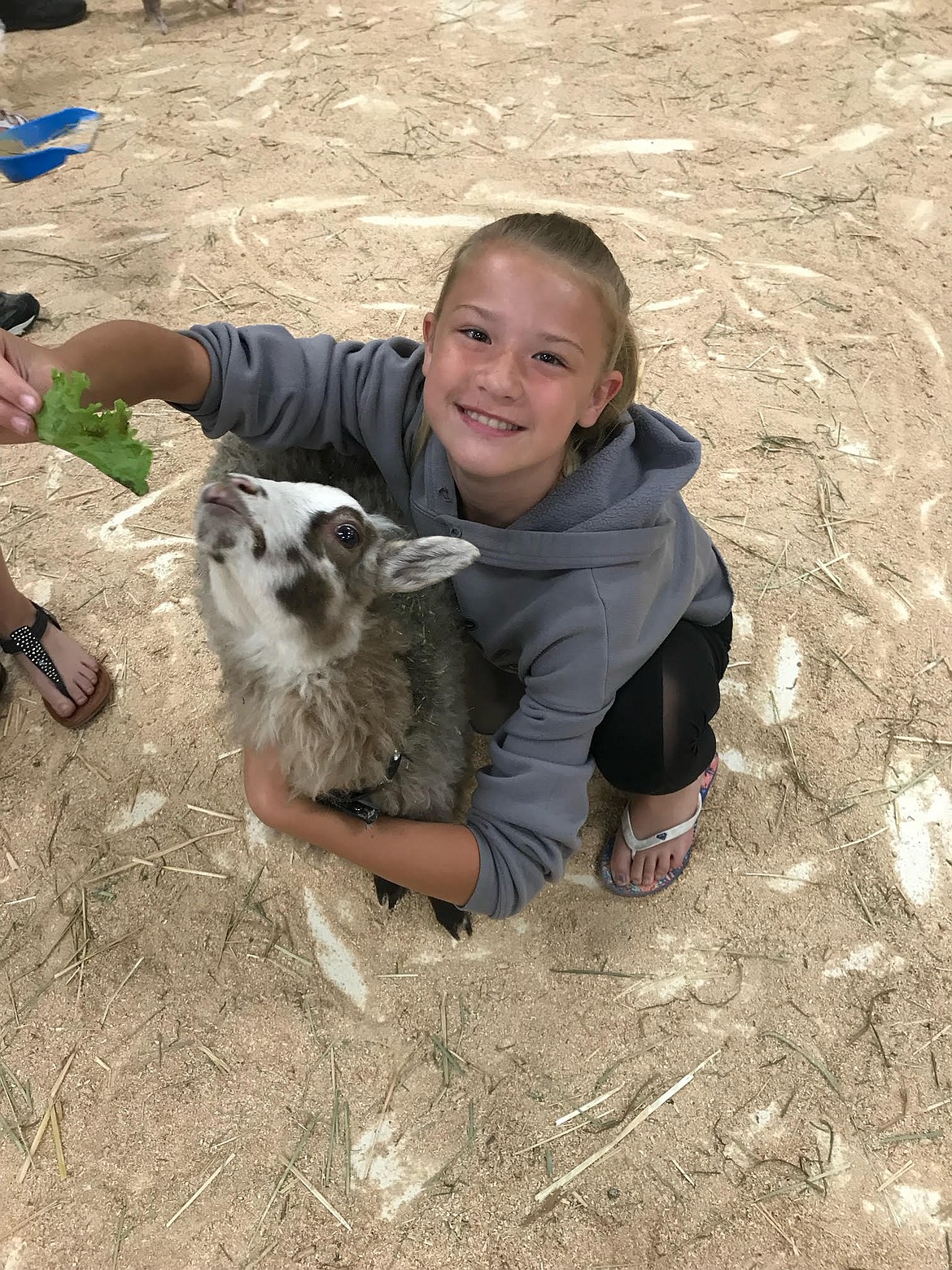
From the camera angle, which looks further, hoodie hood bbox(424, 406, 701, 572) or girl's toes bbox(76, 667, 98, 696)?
girl's toes bbox(76, 667, 98, 696)

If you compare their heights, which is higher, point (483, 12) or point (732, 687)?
point (483, 12)

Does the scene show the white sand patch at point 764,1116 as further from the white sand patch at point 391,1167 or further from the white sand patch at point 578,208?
the white sand patch at point 578,208

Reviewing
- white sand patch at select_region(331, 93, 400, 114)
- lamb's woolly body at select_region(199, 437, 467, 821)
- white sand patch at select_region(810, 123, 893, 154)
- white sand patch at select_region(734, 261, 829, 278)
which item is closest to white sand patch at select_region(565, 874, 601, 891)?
lamb's woolly body at select_region(199, 437, 467, 821)

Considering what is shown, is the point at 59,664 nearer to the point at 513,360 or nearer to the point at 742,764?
the point at 513,360

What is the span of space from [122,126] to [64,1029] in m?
4.60

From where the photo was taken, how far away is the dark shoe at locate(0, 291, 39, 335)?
314cm

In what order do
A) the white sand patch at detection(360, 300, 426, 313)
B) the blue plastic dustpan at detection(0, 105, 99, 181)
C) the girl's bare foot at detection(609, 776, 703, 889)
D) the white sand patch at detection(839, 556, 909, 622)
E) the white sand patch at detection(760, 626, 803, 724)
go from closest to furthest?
the girl's bare foot at detection(609, 776, 703, 889) < the white sand patch at detection(760, 626, 803, 724) < the white sand patch at detection(839, 556, 909, 622) < the white sand patch at detection(360, 300, 426, 313) < the blue plastic dustpan at detection(0, 105, 99, 181)

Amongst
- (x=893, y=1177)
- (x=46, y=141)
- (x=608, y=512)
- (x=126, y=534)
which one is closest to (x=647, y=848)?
(x=893, y=1177)

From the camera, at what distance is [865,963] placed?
6.48ft

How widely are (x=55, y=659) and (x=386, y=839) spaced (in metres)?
1.27

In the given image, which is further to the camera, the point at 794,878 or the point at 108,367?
the point at 794,878

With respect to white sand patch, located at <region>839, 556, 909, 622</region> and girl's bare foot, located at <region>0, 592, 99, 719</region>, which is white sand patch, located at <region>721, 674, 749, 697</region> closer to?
white sand patch, located at <region>839, 556, 909, 622</region>

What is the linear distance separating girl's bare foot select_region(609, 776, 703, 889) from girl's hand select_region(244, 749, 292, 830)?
90 centimetres

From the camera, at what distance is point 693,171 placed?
13.1ft
